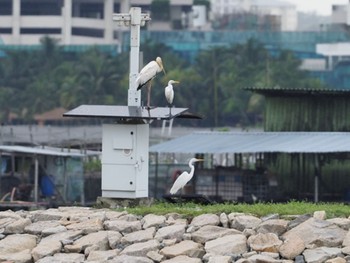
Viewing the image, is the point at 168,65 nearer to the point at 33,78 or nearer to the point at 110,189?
the point at 33,78

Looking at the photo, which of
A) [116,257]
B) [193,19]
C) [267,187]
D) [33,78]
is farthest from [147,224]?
[193,19]

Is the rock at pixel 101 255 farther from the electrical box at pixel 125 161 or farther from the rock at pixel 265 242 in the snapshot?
the electrical box at pixel 125 161

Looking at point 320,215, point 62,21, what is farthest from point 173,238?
point 62,21

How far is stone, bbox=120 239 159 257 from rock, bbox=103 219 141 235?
26.1 inches

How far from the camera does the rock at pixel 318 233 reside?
23.7 m

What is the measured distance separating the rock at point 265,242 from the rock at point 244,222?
0.48m

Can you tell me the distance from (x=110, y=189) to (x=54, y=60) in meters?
83.4

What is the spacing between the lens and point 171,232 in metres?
24.6

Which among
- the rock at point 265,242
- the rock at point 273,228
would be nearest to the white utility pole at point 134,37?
the rock at point 273,228

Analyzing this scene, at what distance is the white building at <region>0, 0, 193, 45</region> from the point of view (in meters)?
129

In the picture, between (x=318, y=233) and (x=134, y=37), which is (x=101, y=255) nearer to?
(x=318, y=233)

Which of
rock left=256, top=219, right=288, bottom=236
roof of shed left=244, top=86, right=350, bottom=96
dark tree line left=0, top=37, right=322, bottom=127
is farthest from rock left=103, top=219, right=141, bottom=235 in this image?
dark tree line left=0, top=37, right=322, bottom=127

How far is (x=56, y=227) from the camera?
25484mm

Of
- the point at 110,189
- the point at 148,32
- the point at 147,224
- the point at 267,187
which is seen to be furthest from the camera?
the point at 148,32
